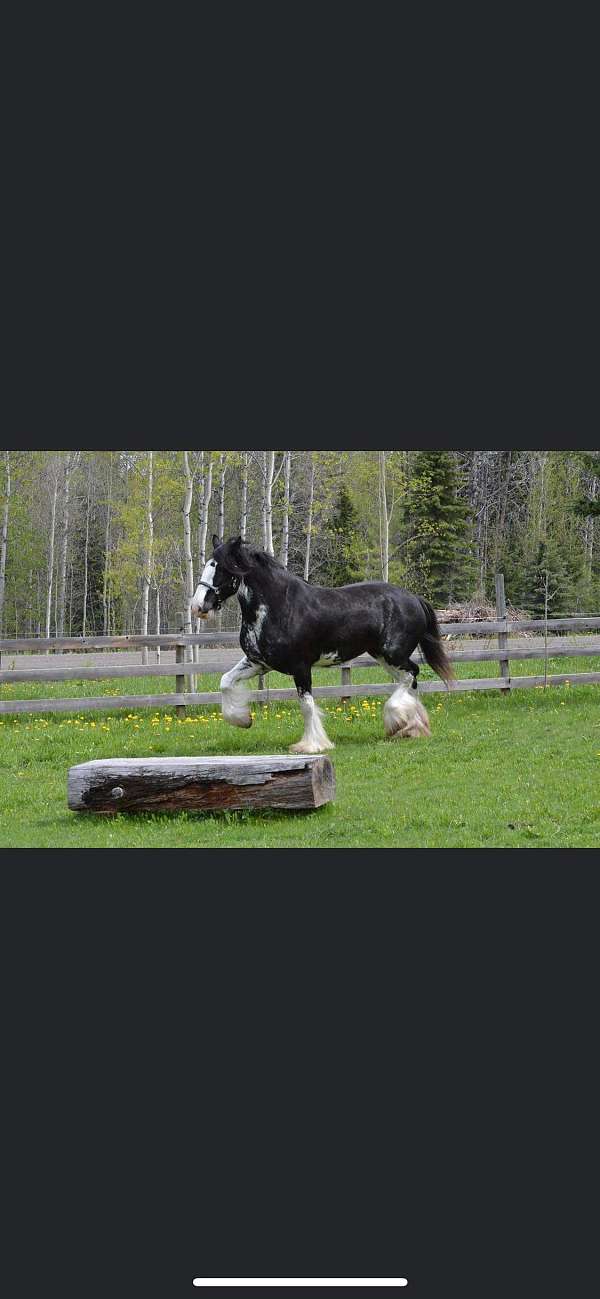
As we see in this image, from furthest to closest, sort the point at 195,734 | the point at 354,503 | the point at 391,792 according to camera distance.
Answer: the point at 354,503 < the point at 195,734 < the point at 391,792

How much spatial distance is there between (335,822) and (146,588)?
11.1m

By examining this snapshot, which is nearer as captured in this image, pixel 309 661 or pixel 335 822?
pixel 335 822

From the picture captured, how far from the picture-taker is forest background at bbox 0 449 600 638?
17047mm

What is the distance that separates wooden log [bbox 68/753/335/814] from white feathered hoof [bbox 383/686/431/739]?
2759 mm

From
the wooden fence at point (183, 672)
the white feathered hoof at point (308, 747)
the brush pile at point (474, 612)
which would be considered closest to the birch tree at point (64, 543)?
the brush pile at point (474, 612)

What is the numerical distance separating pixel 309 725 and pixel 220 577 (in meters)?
1.56

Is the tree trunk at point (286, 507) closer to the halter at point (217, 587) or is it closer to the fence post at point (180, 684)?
the fence post at point (180, 684)

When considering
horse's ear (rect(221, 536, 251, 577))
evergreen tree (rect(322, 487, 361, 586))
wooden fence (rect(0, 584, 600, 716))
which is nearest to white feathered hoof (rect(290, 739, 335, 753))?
wooden fence (rect(0, 584, 600, 716))

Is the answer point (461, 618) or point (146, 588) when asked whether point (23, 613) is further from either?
point (461, 618)

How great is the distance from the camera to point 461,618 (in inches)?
662

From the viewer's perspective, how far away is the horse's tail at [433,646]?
1251 cm

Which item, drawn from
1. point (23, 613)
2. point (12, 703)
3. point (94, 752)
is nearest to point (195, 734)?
point (94, 752)

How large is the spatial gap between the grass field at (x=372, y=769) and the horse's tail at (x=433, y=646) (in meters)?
0.57

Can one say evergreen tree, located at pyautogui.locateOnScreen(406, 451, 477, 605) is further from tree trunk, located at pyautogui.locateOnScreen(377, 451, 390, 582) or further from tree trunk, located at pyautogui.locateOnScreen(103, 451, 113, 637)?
tree trunk, located at pyautogui.locateOnScreen(103, 451, 113, 637)
